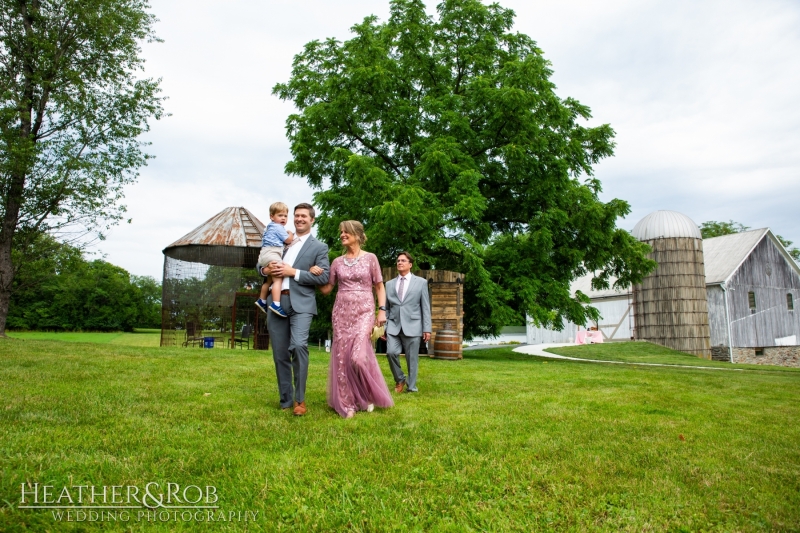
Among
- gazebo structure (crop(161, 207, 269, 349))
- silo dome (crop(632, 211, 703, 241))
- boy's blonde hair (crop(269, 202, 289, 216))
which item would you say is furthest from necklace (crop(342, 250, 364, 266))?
silo dome (crop(632, 211, 703, 241))

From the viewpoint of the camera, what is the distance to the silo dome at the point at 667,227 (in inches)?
1096

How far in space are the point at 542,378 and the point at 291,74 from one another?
56.8 ft

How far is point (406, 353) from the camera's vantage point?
7848mm

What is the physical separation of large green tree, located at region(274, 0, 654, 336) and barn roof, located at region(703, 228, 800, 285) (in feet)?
39.8

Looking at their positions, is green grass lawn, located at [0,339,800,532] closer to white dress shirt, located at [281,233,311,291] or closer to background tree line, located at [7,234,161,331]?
white dress shirt, located at [281,233,311,291]

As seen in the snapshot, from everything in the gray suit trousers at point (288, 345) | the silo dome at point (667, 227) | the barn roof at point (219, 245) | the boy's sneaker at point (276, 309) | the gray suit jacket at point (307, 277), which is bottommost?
the gray suit trousers at point (288, 345)

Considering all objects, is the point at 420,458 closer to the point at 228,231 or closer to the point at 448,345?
the point at 448,345

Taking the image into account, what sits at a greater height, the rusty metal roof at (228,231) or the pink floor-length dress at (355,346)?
the rusty metal roof at (228,231)

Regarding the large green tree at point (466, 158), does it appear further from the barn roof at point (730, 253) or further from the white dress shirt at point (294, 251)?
the barn roof at point (730, 253)

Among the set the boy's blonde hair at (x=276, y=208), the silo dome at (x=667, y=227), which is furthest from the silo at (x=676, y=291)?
the boy's blonde hair at (x=276, y=208)

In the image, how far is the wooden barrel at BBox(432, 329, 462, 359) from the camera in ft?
48.5

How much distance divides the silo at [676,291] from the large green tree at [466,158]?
9.04m

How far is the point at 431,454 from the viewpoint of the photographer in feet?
12.2

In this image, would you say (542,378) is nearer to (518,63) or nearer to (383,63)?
(518,63)
